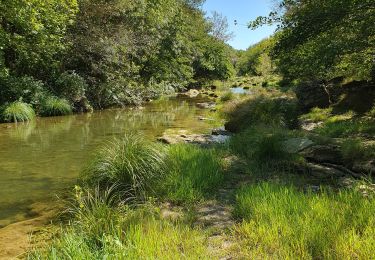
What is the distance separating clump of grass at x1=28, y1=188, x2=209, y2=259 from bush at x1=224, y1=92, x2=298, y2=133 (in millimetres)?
8790

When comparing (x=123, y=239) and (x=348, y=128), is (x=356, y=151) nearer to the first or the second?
(x=348, y=128)

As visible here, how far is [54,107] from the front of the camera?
64.8 ft

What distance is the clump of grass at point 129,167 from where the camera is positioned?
6.37 m

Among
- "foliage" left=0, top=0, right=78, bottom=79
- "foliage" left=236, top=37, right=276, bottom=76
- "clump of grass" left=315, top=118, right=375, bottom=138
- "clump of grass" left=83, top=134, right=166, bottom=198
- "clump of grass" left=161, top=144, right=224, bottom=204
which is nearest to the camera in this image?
"clump of grass" left=161, top=144, right=224, bottom=204

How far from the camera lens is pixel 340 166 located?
729cm

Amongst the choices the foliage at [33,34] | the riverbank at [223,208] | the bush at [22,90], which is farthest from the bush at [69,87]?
the riverbank at [223,208]

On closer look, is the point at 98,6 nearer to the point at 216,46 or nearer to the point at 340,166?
the point at 340,166

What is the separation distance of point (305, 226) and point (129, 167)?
3194mm

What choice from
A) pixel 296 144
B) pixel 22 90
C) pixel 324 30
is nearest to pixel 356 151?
pixel 296 144

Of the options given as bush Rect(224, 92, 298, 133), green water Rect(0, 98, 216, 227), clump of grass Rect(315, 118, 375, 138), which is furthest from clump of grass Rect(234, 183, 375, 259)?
bush Rect(224, 92, 298, 133)

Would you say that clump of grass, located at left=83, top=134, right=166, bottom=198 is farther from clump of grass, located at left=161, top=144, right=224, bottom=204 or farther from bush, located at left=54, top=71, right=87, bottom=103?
bush, located at left=54, top=71, right=87, bottom=103

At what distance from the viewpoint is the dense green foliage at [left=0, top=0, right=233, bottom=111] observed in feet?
60.5

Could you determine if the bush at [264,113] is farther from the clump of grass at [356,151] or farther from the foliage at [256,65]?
the foliage at [256,65]

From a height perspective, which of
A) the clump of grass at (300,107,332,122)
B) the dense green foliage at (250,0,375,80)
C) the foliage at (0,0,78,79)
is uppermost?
the foliage at (0,0,78,79)
